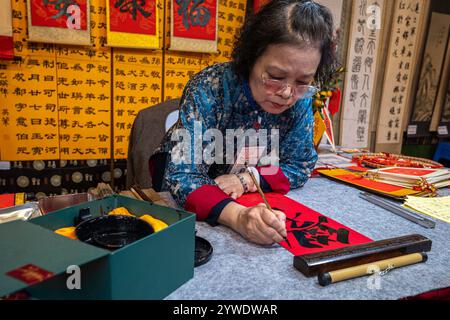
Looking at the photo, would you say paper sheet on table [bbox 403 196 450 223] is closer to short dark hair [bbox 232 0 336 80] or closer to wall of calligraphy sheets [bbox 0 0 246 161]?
short dark hair [bbox 232 0 336 80]

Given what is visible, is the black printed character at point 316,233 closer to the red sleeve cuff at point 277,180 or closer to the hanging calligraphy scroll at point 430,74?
the red sleeve cuff at point 277,180

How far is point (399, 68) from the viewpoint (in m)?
2.79

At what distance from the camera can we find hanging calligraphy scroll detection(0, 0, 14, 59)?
1683 mm

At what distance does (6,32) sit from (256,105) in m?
1.40

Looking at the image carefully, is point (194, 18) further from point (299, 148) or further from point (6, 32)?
point (299, 148)

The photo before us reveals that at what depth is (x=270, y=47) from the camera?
0.94 meters

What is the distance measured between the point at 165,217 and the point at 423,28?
3135 mm

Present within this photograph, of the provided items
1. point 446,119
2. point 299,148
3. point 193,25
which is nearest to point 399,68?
point 446,119

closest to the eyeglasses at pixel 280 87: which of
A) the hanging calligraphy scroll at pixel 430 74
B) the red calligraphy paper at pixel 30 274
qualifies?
the red calligraphy paper at pixel 30 274

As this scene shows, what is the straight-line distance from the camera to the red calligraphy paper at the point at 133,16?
187 cm

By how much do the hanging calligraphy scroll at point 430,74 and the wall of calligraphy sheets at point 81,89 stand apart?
186cm

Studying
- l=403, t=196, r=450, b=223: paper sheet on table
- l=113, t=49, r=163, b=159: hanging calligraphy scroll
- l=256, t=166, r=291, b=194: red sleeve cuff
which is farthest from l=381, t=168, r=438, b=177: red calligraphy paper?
l=113, t=49, r=163, b=159: hanging calligraphy scroll

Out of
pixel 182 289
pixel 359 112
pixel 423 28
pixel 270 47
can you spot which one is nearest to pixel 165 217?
pixel 182 289

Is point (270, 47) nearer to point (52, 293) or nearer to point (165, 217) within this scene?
point (165, 217)
